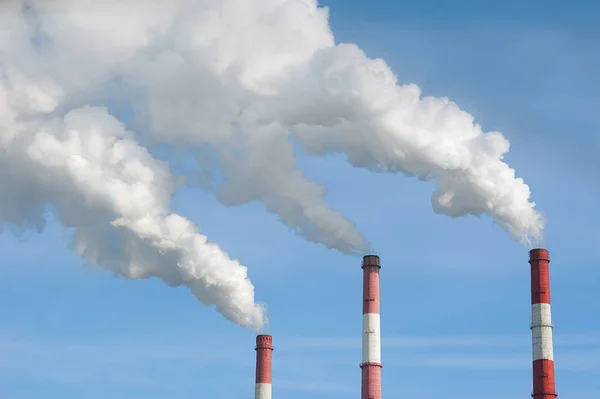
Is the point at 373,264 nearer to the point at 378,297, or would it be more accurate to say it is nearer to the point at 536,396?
the point at 378,297

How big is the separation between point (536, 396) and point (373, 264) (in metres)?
11.0

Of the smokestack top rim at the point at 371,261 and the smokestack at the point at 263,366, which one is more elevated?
the smokestack top rim at the point at 371,261

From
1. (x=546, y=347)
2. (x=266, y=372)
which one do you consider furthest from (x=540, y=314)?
(x=266, y=372)

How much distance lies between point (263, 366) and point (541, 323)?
15000mm

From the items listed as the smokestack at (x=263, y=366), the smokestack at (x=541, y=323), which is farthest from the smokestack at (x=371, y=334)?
the smokestack at (x=541, y=323)

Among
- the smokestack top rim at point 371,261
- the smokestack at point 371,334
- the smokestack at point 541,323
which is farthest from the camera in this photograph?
the smokestack top rim at point 371,261

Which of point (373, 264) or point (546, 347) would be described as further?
point (373, 264)

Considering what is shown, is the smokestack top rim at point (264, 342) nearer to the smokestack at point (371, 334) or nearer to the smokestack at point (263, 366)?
the smokestack at point (263, 366)

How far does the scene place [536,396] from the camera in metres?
48.3

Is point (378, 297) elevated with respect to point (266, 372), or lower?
elevated

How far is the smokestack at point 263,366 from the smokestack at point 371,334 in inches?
204

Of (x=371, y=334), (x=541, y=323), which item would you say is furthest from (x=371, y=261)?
(x=541, y=323)

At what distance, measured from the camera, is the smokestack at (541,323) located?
48969 millimetres

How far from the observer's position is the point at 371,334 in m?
52.8
